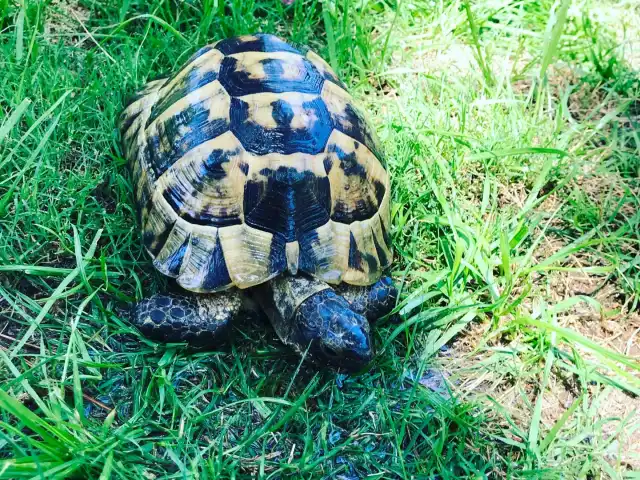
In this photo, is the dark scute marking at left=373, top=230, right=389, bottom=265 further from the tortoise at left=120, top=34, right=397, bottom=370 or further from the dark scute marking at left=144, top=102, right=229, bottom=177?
the dark scute marking at left=144, top=102, right=229, bottom=177

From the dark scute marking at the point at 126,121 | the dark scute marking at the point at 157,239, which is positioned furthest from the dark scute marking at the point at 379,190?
the dark scute marking at the point at 126,121

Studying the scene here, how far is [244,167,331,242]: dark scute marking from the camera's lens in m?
2.48

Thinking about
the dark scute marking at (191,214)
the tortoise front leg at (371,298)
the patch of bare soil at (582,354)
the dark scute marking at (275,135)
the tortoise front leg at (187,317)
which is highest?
the dark scute marking at (275,135)

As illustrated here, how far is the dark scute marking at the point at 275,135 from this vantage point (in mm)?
2514

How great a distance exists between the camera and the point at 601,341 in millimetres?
2814

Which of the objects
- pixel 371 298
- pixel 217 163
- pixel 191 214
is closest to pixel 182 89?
pixel 217 163

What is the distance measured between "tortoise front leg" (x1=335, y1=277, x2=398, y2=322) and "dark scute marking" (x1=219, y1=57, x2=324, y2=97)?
2.86 feet

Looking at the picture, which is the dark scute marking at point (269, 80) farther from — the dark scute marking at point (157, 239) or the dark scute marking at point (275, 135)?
the dark scute marking at point (157, 239)

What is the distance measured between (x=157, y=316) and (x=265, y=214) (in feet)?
1.92

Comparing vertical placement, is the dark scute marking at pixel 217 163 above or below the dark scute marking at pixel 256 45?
below

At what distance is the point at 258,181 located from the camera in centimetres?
248

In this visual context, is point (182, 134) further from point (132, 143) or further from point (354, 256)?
point (354, 256)

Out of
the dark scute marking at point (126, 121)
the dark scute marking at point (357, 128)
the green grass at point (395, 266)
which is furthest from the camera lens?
the dark scute marking at point (126, 121)

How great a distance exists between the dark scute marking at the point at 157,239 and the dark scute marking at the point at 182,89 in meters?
0.56
